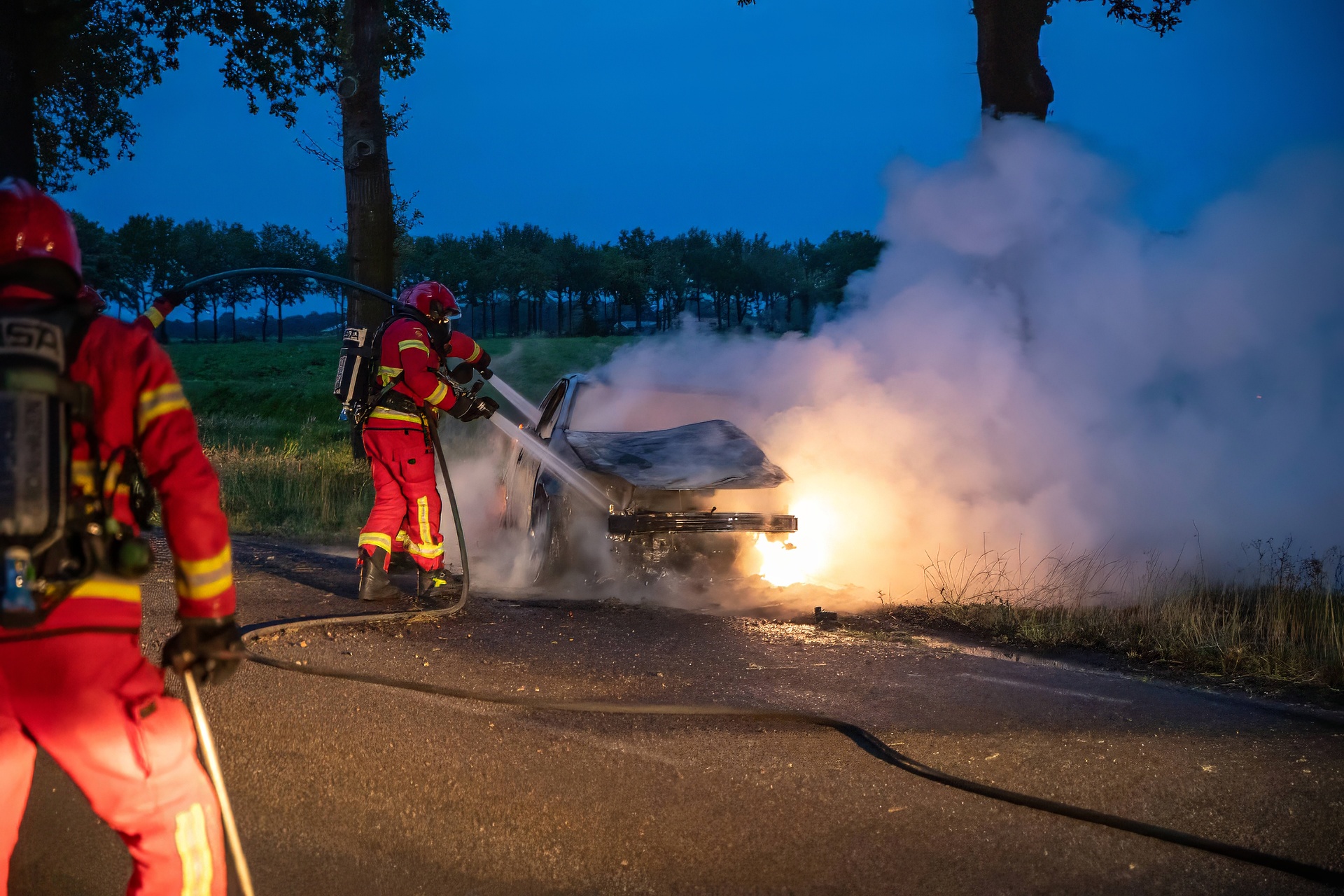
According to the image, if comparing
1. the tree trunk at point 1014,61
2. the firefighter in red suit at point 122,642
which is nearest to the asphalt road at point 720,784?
the firefighter in red suit at point 122,642

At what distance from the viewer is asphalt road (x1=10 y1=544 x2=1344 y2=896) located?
2.94 meters

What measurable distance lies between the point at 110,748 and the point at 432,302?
16.1ft

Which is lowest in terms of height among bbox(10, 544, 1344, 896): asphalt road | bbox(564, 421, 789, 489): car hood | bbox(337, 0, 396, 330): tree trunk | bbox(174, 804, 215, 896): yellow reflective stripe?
bbox(10, 544, 1344, 896): asphalt road

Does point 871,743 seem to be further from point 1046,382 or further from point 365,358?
point 1046,382

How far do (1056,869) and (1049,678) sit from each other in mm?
2184

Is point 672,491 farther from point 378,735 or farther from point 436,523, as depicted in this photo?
point 378,735

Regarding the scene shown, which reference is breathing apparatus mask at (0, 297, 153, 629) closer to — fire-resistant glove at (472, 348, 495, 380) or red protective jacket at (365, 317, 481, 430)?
red protective jacket at (365, 317, 481, 430)

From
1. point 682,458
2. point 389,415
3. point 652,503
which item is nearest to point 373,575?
point 389,415

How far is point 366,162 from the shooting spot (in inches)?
496

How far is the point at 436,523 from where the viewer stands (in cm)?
639

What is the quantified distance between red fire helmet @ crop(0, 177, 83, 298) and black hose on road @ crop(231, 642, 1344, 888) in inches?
40.7

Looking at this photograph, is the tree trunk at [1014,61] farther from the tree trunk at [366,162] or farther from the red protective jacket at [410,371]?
the red protective jacket at [410,371]

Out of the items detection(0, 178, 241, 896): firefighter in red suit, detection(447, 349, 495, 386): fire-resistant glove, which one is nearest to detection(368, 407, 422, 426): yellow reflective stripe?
detection(447, 349, 495, 386): fire-resistant glove

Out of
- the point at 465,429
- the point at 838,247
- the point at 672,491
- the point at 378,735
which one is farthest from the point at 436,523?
the point at 838,247
